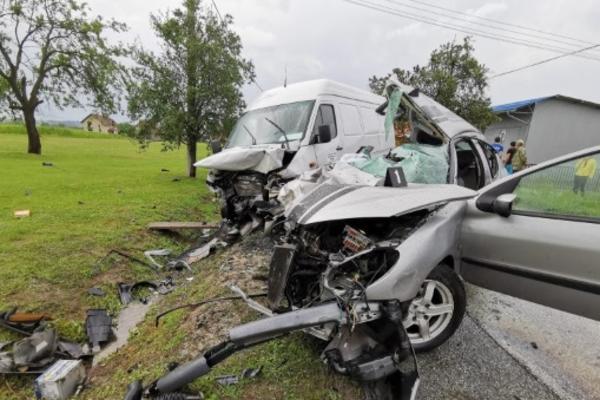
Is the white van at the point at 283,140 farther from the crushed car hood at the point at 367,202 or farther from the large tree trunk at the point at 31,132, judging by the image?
the large tree trunk at the point at 31,132

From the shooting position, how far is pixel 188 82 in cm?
1175

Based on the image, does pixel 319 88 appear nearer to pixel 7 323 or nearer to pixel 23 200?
pixel 7 323

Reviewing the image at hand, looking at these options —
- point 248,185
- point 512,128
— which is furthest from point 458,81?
point 248,185

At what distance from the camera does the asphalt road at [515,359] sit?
2.15 meters

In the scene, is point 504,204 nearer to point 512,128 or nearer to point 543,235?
point 543,235

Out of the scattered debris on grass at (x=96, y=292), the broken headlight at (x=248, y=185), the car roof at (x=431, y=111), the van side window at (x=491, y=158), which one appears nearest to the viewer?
the scattered debris on grass at (x=96, y=292)

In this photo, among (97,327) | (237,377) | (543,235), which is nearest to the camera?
(237,377)

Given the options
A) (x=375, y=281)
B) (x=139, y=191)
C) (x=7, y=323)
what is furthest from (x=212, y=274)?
(x=139, y=191)

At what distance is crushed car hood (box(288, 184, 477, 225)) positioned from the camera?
2215mm

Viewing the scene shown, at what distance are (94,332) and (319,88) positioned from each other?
5.08 m

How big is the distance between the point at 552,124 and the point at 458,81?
385 inches

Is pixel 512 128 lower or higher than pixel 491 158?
higher

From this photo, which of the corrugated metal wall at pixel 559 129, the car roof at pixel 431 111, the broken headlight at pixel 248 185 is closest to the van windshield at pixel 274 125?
the broken headlight at pixel 248 185

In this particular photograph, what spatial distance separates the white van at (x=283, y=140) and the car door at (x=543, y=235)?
7.65ft
